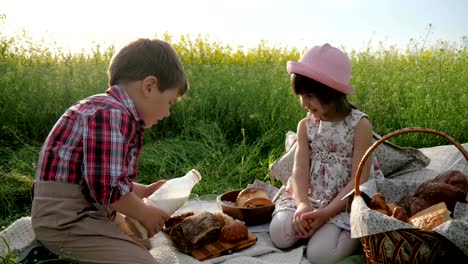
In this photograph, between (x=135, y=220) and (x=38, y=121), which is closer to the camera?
(x=135, y=220)

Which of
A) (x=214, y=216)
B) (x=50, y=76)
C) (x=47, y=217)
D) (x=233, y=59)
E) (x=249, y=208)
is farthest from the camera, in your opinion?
(x=233, y=59)

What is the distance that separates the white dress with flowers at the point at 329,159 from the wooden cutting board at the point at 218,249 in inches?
12.6

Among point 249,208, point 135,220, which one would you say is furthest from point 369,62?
point 135,220

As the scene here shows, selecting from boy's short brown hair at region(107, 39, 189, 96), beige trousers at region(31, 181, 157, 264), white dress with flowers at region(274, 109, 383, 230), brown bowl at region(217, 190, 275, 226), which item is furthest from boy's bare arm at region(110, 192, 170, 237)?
white dress with flowers at region(274, 109, 383, 230)

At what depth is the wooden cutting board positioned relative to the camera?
8.61 ft

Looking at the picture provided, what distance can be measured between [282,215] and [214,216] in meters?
0.37

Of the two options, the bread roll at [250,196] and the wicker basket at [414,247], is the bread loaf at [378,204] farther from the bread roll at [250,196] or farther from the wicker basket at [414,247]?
the bread roll at [250,196]

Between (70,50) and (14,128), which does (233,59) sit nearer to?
(70,50)

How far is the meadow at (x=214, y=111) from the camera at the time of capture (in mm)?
4215

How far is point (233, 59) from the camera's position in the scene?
788 cm

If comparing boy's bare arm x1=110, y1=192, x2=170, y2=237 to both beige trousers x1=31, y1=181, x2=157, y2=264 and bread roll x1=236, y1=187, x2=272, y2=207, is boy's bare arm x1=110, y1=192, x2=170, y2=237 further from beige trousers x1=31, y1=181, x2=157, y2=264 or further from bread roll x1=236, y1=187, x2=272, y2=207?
bread roll x1=236, y1=187, x2=272, y2=207

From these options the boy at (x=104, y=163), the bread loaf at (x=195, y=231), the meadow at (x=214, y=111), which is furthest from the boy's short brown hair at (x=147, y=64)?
the meadow at (x=214, y=111)

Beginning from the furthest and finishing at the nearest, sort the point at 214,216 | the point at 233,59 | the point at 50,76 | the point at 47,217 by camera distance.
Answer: the point at 233,59 < the point at 50,76 < the point at 214,216 < the point at 47,217

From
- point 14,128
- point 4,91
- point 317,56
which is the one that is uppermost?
point 317,56
